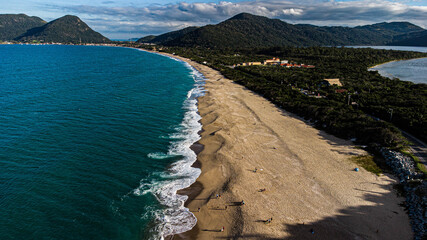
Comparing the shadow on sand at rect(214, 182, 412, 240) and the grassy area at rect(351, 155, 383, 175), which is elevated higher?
the grassy area at rect(351, 155, 383, 175)

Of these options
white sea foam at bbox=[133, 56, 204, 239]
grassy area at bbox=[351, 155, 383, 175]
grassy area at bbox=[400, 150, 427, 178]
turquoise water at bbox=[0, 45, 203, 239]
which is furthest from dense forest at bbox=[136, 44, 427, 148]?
white sea foam at bbox=[133, 56, 204, 239]

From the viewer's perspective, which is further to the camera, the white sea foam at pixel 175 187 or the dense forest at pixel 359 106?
the dense forest at pixel 359 106

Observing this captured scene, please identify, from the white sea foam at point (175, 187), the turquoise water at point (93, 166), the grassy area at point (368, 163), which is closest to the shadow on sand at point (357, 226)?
the white sea foam at point (175, 187)

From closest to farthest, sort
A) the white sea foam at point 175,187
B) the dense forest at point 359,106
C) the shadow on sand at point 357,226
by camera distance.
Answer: the shadow on sand at point 357,226 → the white sea foam at point 175,187 → the dense forest at point 359,106

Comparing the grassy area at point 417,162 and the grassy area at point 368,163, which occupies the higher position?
the grassy area at point 417,162

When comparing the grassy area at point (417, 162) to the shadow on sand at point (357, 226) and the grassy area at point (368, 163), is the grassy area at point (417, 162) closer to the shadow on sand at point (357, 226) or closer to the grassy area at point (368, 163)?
the grassy area at point (368, 163)

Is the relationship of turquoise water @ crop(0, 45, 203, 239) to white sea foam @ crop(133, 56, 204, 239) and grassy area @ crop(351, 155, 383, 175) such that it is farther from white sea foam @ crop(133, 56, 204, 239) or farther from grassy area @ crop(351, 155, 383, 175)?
grassy area @ crop(351, 155, 383, 175)
